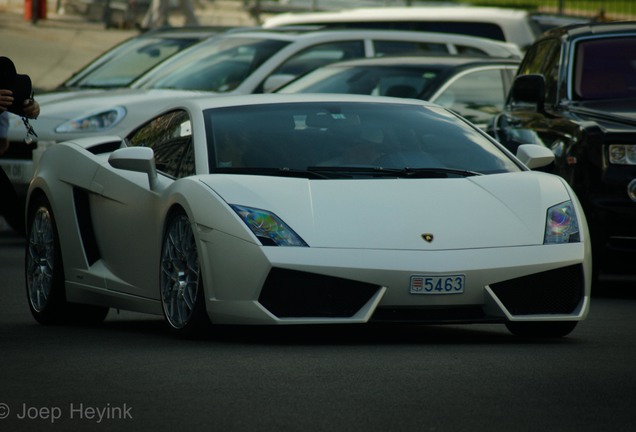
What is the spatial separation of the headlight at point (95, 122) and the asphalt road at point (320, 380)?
253 inches

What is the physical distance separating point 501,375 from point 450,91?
814 centimetres

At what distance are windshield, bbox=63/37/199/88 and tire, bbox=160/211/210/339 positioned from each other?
956 cm

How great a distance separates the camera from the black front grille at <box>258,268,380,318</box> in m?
7.93

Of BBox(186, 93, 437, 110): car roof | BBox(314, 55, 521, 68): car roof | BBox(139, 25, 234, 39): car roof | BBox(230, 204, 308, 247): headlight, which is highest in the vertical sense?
BBox(186, 93, 437, 110): car roof

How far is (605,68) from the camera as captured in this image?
12625 mm

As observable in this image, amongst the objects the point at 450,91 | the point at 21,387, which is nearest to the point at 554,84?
the point at 450,91

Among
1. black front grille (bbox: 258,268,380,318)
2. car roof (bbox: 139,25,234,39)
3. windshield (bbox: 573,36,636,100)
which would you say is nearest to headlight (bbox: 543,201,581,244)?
black front grille (bbox: 258,268,380,318)

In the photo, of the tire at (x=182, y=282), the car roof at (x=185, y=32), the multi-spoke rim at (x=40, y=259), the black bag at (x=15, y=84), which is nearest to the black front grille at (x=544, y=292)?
the tire at (x=182, y=282)

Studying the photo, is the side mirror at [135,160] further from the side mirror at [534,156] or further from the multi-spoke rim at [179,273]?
the side mirror at [534,156]

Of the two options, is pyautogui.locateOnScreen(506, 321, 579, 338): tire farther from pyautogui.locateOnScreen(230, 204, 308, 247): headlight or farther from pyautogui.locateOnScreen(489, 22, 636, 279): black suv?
pyautogui.locateOnScreen(489, 22, 636, 279): black suv

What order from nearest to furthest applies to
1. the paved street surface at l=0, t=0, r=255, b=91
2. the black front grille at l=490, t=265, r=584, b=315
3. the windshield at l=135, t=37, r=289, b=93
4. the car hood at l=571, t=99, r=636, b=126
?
1. the black front grille at l=490, t=265, r=584, b=315
2. the car hood at l=571, t=99, r=636, b=126
3. the windshield at l=135, t=37, r=289, b=93
4. the paved street surface at l=0, t=0, r=255, b=91

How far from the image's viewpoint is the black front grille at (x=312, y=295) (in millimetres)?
7934

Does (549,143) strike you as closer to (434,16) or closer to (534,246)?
(534,246)

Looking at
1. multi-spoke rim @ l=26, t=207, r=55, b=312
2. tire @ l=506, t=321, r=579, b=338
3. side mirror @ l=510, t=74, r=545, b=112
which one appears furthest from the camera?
side mirror @ l=510, t=74, r=545, b=112
